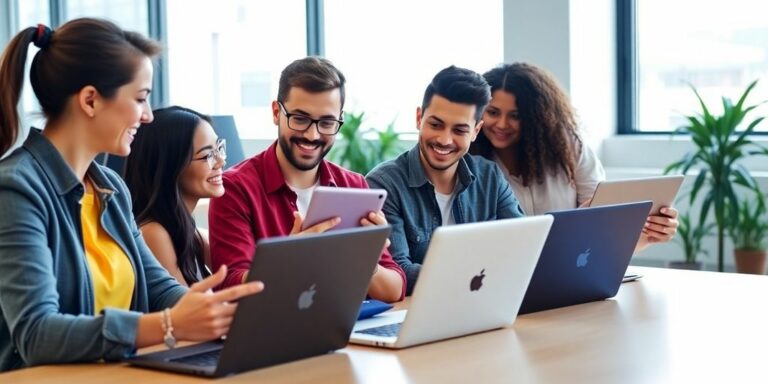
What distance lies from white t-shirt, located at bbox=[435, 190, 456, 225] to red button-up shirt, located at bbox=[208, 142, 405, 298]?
297 mm

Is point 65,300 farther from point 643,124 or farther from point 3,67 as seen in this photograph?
point 643,124

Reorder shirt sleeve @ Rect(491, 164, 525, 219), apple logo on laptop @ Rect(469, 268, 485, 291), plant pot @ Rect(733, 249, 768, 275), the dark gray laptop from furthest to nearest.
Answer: plant pot @ Rect(733, 249, 768, 275)
shirt sleeve @ Rect(491, 164, 525, 219)
apple logo on laptop @ Rect(469, 268, 485, 291)
the dark gray laptop

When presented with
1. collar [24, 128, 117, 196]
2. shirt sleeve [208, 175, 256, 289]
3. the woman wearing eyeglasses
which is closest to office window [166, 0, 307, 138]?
the woman wearing eyeglasses

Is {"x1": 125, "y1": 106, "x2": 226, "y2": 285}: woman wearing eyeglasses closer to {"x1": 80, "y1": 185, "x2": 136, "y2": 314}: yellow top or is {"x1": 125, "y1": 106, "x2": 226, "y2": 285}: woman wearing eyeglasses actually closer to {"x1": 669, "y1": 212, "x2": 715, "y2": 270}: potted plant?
{"x1": 80, "y1": 185, "x2": 136, "y2": 314}: yellow top

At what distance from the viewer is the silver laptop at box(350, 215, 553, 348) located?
193 centimetres

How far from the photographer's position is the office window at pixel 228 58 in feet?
22.3

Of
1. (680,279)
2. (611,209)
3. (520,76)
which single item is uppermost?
(520,76)

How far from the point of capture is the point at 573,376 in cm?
178

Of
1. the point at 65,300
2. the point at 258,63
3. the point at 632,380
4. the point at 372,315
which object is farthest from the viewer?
the point at 258,63

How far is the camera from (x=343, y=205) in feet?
6.94

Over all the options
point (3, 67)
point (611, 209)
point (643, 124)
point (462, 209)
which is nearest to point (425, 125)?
point (462, 209)

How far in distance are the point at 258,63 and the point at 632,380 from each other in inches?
211

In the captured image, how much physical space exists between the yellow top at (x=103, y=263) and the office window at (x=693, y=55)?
136 inches

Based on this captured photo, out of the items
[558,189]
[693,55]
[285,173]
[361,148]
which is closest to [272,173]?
[285,173]
